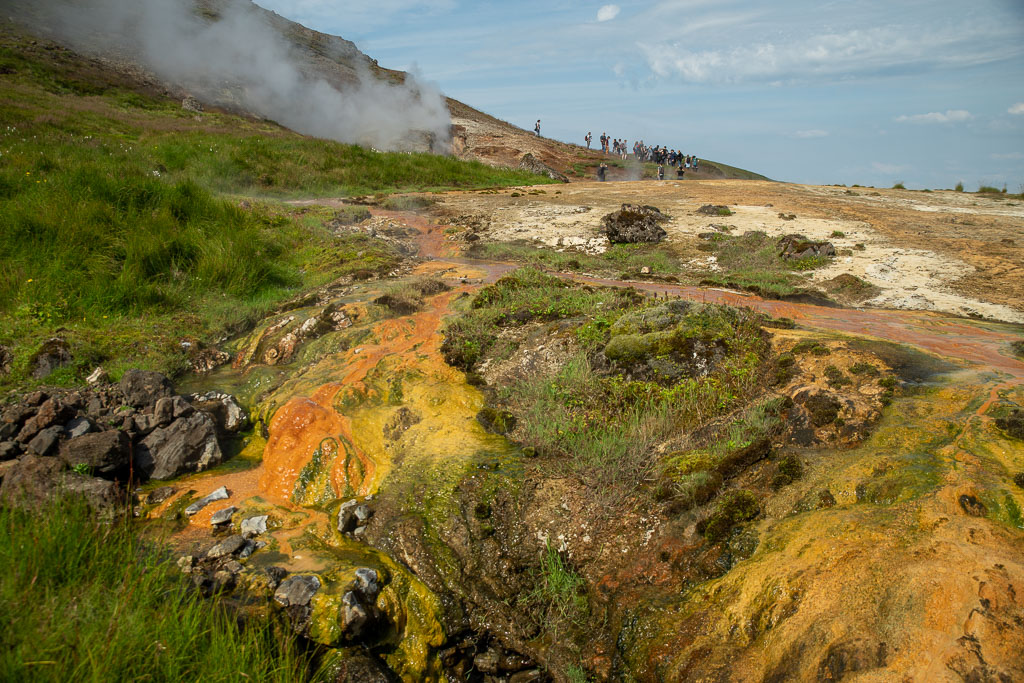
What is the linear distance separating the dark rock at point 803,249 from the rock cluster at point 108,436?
26.1 feet

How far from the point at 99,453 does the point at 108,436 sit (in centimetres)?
14

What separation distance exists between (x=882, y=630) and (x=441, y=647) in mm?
2267

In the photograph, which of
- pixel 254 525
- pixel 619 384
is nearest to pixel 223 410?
pixel 254 525

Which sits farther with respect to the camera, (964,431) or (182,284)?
(182,284)

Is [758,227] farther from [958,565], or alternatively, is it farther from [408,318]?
[958,565]

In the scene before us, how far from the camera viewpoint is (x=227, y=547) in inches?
142

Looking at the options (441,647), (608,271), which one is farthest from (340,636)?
(608,271)

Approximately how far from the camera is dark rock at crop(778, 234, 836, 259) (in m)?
8.86

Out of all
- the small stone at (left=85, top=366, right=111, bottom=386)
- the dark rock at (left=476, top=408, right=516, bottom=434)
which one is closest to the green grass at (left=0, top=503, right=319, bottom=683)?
the dark rock at (left=476, top=408, right=516, bottom=434)

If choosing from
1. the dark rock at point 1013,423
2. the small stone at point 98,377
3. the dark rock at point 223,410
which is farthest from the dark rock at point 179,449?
the dark rock at point 1013,423

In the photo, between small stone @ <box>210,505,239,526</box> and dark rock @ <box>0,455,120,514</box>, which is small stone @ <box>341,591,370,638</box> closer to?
small stone @ <box>210,505,239,526</box>

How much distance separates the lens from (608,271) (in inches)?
356

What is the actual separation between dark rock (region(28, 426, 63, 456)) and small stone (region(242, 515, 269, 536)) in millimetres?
1739

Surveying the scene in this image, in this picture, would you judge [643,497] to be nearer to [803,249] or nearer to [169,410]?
[169,410]
